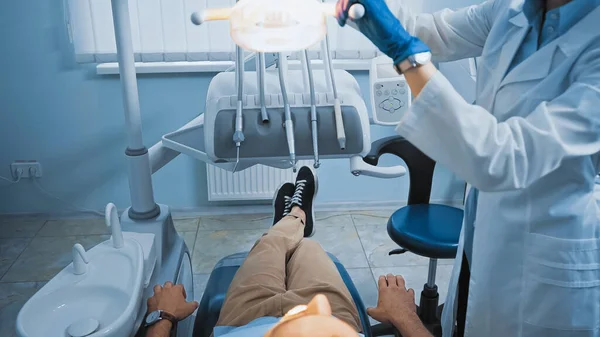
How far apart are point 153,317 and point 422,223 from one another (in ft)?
3.04

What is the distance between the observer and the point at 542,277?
3.58ft

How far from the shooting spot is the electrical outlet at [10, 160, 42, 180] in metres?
2.61

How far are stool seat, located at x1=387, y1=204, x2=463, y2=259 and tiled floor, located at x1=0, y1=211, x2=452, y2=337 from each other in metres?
0.52

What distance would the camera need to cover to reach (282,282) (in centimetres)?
150

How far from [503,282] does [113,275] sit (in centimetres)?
90

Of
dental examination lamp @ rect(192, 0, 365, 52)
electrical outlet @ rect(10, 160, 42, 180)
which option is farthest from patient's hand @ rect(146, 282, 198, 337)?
electrical outlet @ rect(10, 160, 42, 180)

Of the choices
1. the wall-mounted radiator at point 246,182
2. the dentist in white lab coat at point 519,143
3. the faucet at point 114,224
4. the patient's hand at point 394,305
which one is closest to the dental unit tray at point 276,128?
the dentist in white lab coat at point 519,143

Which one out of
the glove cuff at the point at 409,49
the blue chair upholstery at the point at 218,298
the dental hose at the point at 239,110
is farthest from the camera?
the blue chair upholstery at the point at 218,298

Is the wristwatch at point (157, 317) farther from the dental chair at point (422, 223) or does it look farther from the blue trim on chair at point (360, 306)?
the dental chair at point (422, 223)

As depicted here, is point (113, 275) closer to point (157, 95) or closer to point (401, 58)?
point (401, 58)

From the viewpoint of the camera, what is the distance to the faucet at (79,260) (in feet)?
4.02

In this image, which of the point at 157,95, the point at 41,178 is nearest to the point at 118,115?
the point at 157,95

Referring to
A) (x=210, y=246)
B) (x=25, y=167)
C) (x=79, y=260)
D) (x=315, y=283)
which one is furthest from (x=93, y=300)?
(x=25, y=167)

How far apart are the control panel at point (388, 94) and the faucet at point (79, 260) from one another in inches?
35.2
